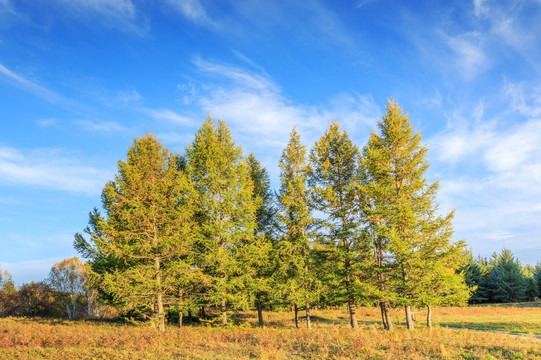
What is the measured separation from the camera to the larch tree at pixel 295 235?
70.2 ft

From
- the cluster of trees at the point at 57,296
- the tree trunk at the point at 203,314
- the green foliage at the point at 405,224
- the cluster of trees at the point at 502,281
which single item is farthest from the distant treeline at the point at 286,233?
the cluster of trees at the point at 502,281

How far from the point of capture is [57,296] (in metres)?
51.6

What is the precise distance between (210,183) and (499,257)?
67966 mm

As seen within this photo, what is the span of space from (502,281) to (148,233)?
63.7 m

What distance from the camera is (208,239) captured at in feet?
69.1

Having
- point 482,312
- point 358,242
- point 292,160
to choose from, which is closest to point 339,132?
point 292,160

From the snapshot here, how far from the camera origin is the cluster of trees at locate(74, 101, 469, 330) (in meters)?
19.1

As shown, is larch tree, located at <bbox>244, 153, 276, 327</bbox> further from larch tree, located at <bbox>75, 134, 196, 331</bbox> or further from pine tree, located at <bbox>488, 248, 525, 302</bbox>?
pine tree, located at <bbox>488, 248, 525, 302</bbox>

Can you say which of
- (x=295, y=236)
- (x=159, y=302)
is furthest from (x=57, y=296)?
(x=295, y=236)

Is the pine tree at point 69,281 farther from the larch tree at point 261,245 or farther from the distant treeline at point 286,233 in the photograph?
the larch tree at point 261,245

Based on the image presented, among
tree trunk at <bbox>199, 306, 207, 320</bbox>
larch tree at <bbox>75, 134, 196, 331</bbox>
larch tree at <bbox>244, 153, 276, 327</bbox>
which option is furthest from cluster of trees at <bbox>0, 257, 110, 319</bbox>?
larch tree at <bbox>244, 153, 276, 327</bbox>

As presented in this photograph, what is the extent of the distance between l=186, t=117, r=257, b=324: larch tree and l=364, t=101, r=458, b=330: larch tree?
8399mm

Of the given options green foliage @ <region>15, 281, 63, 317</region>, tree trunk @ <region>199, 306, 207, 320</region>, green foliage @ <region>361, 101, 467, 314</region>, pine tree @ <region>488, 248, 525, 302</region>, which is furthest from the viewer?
pine tree @ <region>488, 248, 525, 302</region>

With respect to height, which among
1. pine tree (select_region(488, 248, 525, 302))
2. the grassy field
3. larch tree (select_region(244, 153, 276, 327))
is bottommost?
pine tree (select_region(488, 248, 525, 302))
